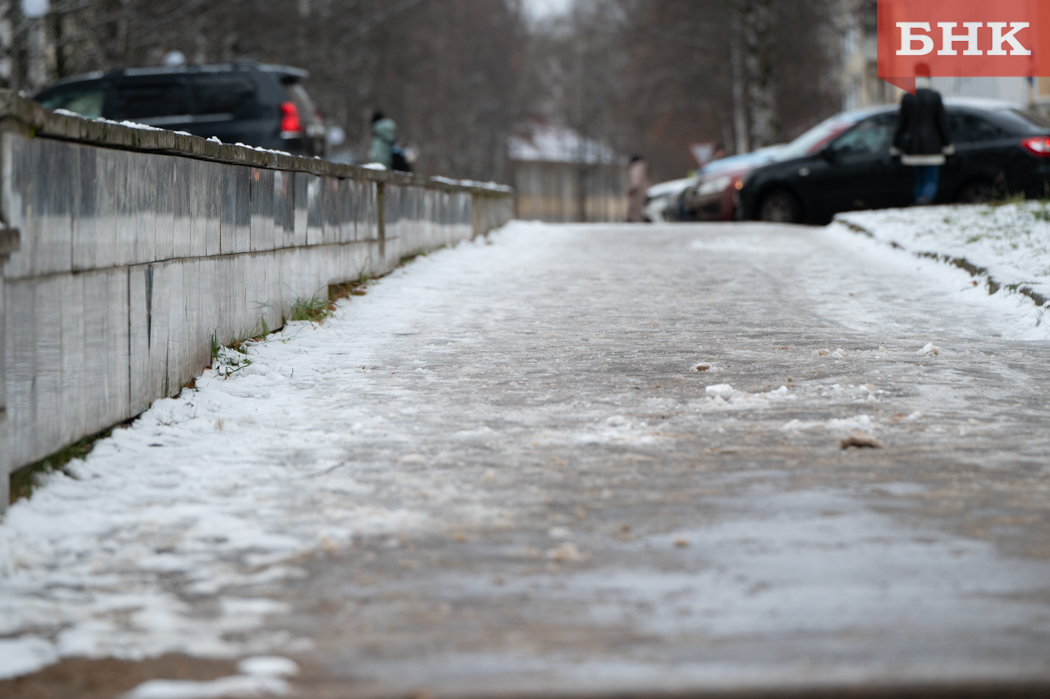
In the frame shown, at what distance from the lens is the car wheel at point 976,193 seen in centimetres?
1612

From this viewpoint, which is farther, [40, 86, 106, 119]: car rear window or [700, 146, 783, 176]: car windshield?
[700, 146, 783, 176]: car windshield

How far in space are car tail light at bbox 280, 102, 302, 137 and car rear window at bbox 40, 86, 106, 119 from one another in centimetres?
211

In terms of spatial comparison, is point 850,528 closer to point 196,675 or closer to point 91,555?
point 196,675

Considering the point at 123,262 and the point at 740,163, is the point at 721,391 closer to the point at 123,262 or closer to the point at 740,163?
the point at 123,262

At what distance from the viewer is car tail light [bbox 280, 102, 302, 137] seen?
49.6 ft

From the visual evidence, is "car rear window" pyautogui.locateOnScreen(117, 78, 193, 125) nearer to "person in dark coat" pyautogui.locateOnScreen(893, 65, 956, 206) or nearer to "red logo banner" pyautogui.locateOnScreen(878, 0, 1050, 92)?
"person in dark coat" pyautogui.locateOnScreen(893, 65, 956, 206)

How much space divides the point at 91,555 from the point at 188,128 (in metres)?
12.5

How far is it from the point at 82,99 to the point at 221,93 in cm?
164

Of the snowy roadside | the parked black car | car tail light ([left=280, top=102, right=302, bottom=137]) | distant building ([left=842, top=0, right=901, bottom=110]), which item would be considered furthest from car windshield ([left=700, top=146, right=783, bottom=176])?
distant building ([left=842, top=0, right=901, bottom=110])

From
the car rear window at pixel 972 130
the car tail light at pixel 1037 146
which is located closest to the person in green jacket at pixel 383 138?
the car rear window at pixel 972 130

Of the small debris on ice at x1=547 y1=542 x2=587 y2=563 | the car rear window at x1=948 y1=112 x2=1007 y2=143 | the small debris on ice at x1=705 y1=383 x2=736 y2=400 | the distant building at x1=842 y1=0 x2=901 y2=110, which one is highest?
the distant building at x1=842 y1=0 x2=901 y2=110

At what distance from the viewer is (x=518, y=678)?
272cm

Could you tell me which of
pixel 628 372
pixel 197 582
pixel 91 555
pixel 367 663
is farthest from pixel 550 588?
pixel 628 372

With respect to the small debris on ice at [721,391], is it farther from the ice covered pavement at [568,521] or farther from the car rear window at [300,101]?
the car rear window at [300,101]
